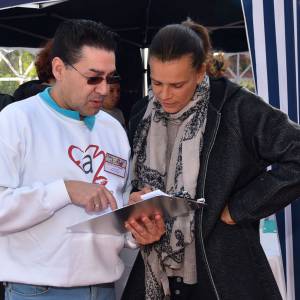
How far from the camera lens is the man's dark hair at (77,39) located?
5.90 feet

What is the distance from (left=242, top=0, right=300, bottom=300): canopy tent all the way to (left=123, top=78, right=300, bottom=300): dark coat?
0.83m

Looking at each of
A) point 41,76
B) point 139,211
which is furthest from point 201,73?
point 41,76

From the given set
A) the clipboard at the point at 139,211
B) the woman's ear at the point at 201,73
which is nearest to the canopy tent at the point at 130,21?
the woman's ear at the point at 201,73

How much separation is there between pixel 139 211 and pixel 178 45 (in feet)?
1.98

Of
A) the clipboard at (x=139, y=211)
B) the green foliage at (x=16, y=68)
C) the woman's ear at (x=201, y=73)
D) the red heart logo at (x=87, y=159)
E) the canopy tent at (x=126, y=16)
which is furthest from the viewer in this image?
the green foliage at (x=16, y=68)

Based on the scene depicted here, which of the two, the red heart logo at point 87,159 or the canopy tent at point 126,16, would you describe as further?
the canopy tent at point 126,16

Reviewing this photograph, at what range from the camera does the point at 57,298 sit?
170 centimetres

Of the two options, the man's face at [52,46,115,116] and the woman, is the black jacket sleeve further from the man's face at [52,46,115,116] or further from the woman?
the man's face at [52,46,115,116]

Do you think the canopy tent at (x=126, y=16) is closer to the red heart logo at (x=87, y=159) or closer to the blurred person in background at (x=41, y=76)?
the blurred person in background at (x=41, y=76)

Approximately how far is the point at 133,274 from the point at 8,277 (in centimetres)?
61

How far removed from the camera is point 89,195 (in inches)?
63.6

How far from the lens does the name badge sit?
1.84 m

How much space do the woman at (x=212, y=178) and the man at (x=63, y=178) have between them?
18 centimetres

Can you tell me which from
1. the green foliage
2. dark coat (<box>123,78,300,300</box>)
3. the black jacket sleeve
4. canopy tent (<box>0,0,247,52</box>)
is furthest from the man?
the green foliage
